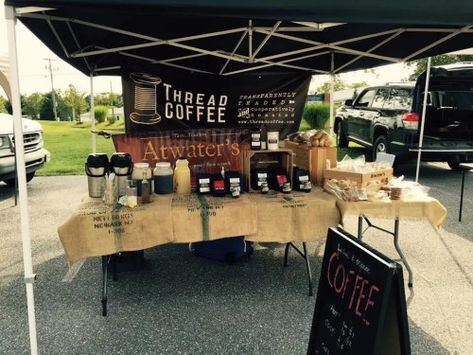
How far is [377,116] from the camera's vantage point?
26.3ft

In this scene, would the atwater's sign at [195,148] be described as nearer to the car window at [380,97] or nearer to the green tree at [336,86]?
the car window at [380,97]

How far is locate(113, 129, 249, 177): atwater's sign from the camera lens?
12.3ft

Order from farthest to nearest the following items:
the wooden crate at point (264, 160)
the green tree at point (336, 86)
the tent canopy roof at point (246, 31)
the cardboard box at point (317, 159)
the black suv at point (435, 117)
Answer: the green tree at point (336, 86) < the black suv at point (435, 117) < the cardboard box at point (317, 159) < the wooden crate at point (264, 160) < the tent canopy roof at point (246, 31)

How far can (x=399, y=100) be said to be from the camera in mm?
7254

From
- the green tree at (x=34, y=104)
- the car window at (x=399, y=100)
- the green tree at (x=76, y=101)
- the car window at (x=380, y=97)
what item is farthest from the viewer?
the green tree at (x=34, y=104)

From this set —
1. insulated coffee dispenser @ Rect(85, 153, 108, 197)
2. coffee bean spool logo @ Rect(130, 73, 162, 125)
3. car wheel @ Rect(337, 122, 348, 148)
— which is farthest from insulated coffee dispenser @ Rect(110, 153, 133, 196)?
car wheel @ Rect(337, 122, 348, 148)

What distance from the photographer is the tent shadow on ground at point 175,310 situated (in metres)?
2.50

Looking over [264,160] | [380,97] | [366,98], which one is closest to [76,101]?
[366,98]

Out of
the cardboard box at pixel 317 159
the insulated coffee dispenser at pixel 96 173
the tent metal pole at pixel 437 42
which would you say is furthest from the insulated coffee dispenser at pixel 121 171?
the tent metal pole at pixel 437 42

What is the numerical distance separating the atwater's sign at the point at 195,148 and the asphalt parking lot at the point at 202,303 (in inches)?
35.9

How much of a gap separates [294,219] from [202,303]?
3.04 ft

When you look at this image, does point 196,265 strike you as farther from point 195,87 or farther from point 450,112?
point 450,112

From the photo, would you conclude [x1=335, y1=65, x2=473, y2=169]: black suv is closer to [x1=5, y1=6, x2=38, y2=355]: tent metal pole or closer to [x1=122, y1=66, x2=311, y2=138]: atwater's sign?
[x1=122, y1=66, x2=311, y2=138]: atwater's sign

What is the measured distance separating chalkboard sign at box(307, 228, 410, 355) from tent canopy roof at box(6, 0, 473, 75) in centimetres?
108
